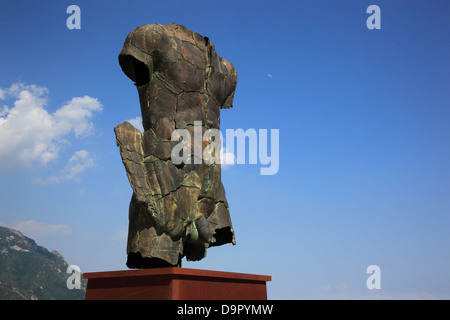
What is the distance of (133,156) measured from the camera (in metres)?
3.88

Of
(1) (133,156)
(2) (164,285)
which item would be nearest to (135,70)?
(1) (133,156)

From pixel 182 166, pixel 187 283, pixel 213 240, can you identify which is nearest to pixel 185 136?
pixel 182 166

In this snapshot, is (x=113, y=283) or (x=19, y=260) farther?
(x=19, y=260)

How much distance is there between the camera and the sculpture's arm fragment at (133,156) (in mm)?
3768

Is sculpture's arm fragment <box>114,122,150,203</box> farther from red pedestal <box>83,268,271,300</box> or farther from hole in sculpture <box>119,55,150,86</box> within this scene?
red pedestal <box>83,268,271,300</box>

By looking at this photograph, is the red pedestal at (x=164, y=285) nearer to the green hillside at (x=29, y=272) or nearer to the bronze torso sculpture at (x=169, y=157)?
the bronze torso sculpture at (x=169, y=157)

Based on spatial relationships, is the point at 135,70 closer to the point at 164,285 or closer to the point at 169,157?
the point at 169,157

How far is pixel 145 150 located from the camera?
13.1 ft

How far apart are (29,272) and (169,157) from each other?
28.7m

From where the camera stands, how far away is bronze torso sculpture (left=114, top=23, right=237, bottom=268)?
12.6 ft
